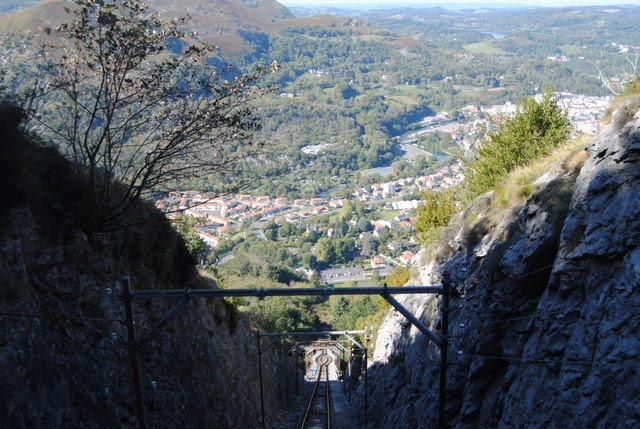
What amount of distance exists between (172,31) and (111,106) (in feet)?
5.58

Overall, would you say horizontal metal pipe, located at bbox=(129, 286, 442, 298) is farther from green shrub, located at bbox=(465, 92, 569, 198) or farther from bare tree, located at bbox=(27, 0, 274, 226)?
green shrub, located at bbox=(465, 92, 569, 198)

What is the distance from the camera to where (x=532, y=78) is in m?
165

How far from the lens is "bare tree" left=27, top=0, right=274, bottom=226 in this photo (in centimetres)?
828

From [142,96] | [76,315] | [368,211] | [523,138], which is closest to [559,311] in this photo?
[76,315]

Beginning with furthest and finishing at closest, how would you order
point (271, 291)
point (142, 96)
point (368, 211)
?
point (368, 211), point (142, 96), point (271, 291)

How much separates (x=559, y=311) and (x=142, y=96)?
742 centimetres

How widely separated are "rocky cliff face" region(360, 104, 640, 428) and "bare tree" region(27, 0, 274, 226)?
5.18 m

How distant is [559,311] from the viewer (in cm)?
641

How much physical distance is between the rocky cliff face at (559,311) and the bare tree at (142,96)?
204 inches

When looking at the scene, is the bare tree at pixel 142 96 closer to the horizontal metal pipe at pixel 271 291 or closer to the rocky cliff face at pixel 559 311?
the horizontal metal pipe at pixel 271 291

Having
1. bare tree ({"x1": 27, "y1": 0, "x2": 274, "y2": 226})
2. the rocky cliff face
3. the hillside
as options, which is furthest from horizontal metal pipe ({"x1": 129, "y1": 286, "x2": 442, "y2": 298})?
bare tree ({"x1": 27, "y1": 0, "x2": 274, "y2": 226})

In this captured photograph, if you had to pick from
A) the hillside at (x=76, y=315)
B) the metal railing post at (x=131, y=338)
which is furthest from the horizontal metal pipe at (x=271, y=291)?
the hillside at (x=76, y=315)

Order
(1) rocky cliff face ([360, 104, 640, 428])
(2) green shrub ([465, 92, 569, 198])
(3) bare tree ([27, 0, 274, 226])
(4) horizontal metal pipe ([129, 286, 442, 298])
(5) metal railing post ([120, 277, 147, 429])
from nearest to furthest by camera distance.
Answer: (1) rocky cliff face ([360, 104, 640, 428]) → (5) metal railing post ([120, 277, 147, 429]) → (4) horizontal metal pipe ([129, 286, 442, 298]) → (3) bare tree ([27, 0, 274, 226]) → (2) green shrub ([465, 92, 569, 198])

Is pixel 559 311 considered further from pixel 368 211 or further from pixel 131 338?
pixel 368 211
